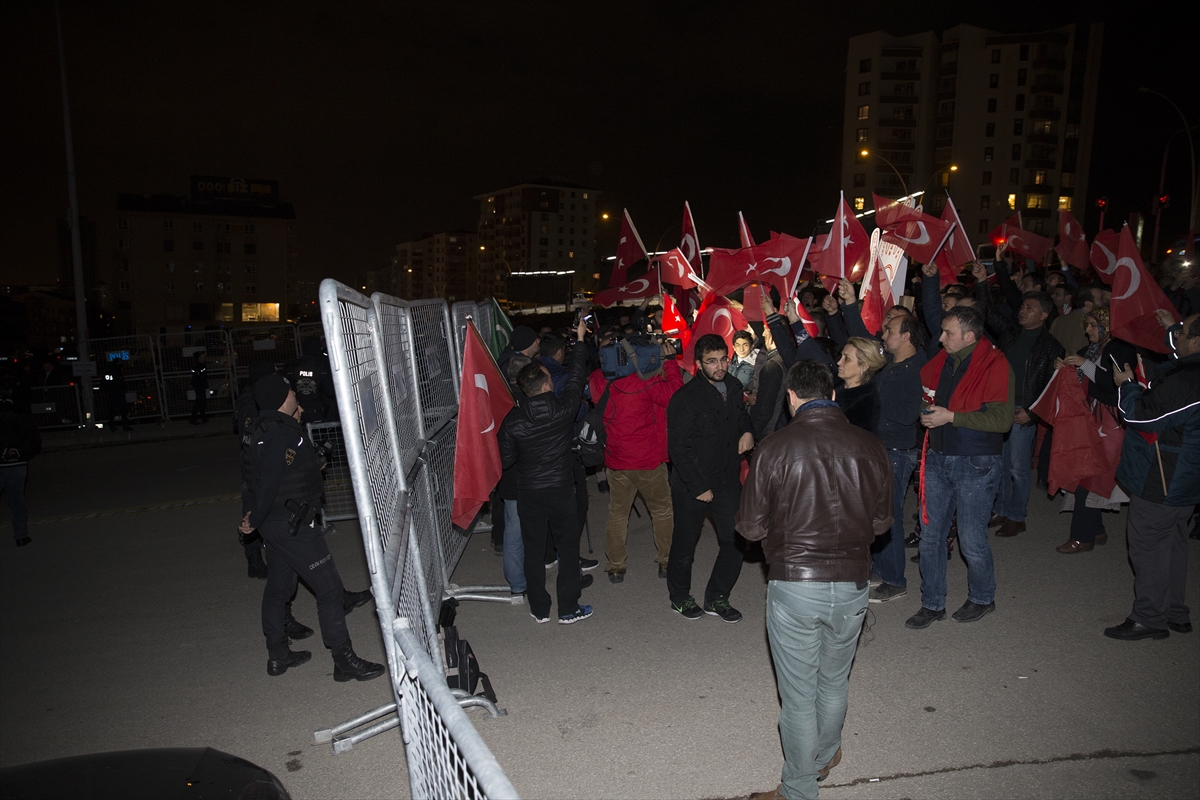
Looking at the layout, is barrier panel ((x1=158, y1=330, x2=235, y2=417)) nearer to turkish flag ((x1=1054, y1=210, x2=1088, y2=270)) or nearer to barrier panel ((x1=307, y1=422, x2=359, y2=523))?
barrier panel ((x1=307, y1=422, x2=359, y2=523))

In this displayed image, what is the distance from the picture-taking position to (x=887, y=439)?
17.3ft

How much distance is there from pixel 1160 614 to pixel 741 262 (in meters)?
4.60

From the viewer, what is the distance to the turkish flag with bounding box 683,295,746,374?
809cm

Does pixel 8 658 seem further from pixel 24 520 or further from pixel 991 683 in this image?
pixel 991 683

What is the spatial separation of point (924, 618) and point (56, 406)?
57.3ft

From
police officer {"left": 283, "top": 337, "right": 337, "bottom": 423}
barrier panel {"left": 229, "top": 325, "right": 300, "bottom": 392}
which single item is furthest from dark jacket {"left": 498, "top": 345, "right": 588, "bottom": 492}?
barrier panel {"left": 229, "top": 325, "right": 300, "bottom": 392}

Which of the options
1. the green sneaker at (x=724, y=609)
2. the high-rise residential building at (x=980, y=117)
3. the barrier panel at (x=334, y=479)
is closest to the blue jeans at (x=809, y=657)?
the green sneaker at (x=724, y=609)

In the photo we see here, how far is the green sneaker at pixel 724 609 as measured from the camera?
527cm

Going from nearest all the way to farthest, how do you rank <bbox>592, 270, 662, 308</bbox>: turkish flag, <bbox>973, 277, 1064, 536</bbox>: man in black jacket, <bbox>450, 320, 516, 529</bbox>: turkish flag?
<bbox>450, 320, 516, 529</bbox>: turkish flag
<bbox>973, 277, 1064, 536</bbox>: man in black jacket
<bbox>592, 270, 662, 308</bbox>: turkish flag

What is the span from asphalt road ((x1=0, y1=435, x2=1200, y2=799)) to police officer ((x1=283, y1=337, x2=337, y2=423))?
1703mm

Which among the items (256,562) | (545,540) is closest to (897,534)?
(545,540)

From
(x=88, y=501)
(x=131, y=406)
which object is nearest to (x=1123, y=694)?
(x=88, y=501)

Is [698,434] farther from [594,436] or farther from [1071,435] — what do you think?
[1071,435]

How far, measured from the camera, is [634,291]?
10.7 m
